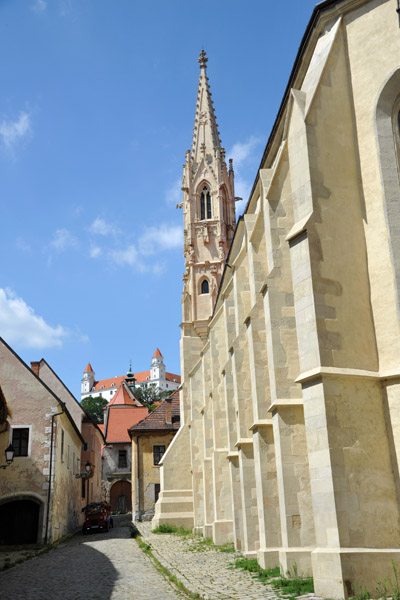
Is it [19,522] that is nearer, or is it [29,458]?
[19,522]

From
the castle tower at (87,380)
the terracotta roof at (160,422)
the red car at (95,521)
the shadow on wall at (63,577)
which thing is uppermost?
the castle tower at (87,380)

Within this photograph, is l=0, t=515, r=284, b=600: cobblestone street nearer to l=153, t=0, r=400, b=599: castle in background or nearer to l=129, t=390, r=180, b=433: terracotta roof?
l=153, t=0, r=400, b=599: castle in background

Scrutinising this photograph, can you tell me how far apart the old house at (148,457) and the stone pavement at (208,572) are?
16.0 m

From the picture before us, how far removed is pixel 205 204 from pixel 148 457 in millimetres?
17278

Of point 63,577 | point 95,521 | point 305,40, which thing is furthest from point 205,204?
point 63,577

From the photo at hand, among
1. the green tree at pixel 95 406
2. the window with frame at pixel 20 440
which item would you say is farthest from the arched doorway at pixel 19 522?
the green tree at pixel 95 406

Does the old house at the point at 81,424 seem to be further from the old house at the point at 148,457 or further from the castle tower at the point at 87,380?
the castle tower at the point at 87,380

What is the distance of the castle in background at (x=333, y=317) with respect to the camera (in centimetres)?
865

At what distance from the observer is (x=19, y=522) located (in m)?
23.0

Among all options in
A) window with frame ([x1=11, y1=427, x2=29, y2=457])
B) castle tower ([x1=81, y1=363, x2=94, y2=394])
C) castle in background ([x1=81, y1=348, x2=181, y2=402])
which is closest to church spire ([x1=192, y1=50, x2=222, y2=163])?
window with frame ([x1=11, y1=427, x2=29, y2=457])

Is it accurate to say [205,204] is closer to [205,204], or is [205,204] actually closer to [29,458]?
[205,204]

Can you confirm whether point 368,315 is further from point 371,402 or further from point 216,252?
point 216,252

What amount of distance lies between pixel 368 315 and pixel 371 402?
1517mm

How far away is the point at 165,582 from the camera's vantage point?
439 inches
